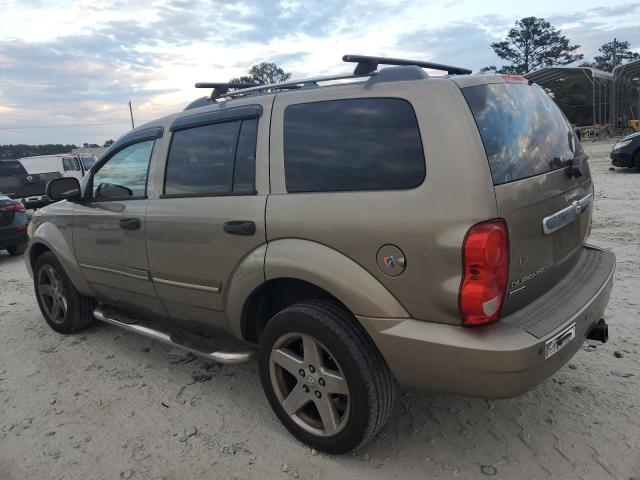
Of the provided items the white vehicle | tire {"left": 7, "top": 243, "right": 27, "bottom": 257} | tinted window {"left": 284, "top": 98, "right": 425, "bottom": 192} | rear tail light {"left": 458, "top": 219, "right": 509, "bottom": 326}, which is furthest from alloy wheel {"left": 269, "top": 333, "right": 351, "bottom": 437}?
the white vehicle

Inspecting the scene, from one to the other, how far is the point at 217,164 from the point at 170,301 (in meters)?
0.98

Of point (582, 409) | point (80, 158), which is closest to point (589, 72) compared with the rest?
point (80, 158)

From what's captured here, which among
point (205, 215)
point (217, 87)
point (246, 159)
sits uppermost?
point (217, 87)

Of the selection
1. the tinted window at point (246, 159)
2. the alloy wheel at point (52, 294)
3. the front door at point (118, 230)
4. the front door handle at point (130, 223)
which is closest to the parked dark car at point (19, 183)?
the alloy wheel at point (52, 294)

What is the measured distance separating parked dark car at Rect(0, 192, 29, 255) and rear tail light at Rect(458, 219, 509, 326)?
8.30 meters

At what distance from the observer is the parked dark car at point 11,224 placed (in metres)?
8.17

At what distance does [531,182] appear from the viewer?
2.33 metres

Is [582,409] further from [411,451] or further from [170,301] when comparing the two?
[170,301]

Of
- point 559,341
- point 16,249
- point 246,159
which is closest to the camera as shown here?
point 559,341

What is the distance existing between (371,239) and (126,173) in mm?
2229

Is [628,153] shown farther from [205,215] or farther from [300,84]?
[205,215]

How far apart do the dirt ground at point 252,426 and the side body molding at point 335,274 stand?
0.86m

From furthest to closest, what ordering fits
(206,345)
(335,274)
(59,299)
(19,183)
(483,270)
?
1. (19,183)
2. (59,299)
3. (206,345)
4. (335,274)
5. (483,270)

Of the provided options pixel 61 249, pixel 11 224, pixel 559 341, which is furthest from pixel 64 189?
pixel 11 224
